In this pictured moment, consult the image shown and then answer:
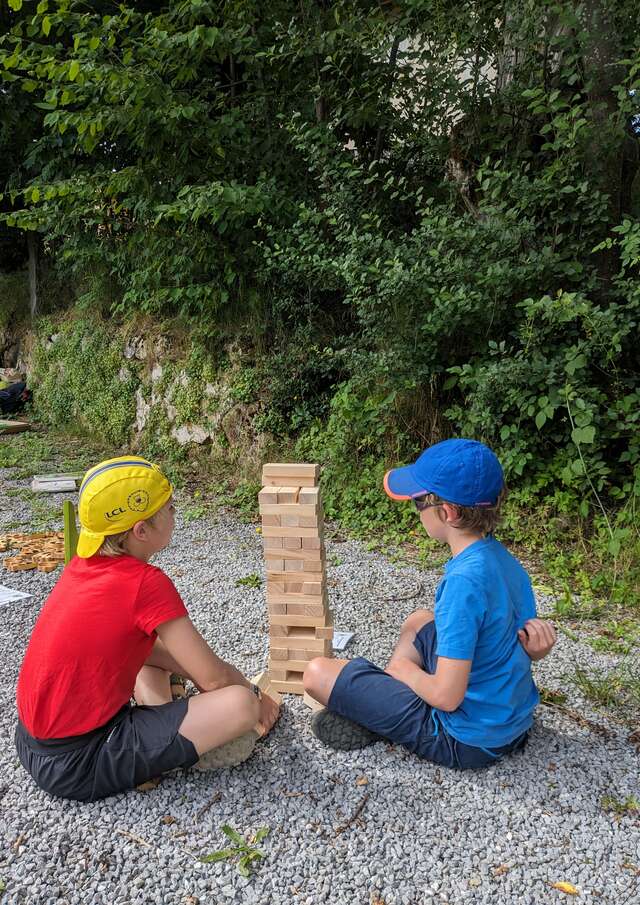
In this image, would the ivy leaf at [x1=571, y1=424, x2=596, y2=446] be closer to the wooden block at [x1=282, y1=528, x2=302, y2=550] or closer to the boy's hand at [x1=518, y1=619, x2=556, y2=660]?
the boy's hand at [x1=518, y1=619, x2=556, y2=660]

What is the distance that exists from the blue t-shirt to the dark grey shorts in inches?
41.2

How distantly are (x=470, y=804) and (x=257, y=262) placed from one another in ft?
19.9

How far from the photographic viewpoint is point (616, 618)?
409cm

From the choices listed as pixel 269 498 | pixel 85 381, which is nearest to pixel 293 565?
pixel 269 498

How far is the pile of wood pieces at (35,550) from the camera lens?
17.1 ft

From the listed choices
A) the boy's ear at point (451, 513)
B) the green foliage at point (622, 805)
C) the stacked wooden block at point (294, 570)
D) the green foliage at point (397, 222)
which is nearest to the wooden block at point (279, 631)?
the stacked wooden block at point (294, 570)

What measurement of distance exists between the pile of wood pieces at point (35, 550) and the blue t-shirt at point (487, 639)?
380 cm

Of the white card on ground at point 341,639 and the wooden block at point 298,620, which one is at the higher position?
the wooden block at point 298,620

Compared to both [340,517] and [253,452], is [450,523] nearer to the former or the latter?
[340,517]

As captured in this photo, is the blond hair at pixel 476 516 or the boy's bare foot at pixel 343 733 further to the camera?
the boy's bare foot at pixel 343 733

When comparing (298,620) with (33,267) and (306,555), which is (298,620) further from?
(33,267)

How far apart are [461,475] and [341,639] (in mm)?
1827

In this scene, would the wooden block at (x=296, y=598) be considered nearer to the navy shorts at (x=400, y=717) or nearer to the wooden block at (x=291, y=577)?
the wooden block at (x=291, y=577)

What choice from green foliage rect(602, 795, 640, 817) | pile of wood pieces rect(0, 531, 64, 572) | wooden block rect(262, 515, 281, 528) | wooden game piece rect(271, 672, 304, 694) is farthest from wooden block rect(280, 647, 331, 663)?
pile of wood pieces rect(0, 531, 64, 572)
